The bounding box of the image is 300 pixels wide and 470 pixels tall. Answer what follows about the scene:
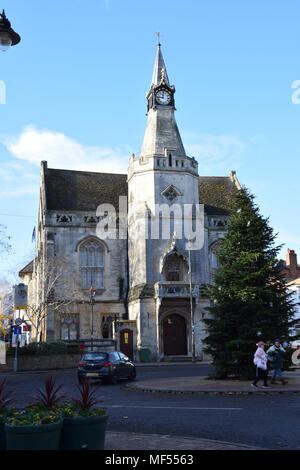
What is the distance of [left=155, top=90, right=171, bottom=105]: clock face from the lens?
45594 mm

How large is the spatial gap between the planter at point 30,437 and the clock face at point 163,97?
138 feet

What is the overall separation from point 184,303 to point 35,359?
42.7ft

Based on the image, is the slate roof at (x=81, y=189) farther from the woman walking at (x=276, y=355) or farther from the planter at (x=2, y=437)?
the planter at (x=2, y=437)

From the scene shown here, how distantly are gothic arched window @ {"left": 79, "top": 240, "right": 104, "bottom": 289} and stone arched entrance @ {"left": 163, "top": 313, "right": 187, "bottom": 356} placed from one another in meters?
7.51

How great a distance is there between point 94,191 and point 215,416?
37796 mm

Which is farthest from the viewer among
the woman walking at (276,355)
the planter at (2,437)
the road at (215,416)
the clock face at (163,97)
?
the clock face at (163,97)

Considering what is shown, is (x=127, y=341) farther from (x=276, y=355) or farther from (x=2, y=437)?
(x=2, y=437)

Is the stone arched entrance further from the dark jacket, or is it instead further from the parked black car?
the dark jacket

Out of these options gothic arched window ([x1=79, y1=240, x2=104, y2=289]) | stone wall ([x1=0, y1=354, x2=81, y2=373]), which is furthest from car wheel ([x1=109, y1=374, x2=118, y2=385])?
gothic arched window ([x1=79, y1=240, x2=104, y2=289])

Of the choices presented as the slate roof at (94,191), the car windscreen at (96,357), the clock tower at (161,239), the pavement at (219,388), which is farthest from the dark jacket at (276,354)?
the slate roof at (94,191)

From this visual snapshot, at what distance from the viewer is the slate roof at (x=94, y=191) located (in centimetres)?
4525
